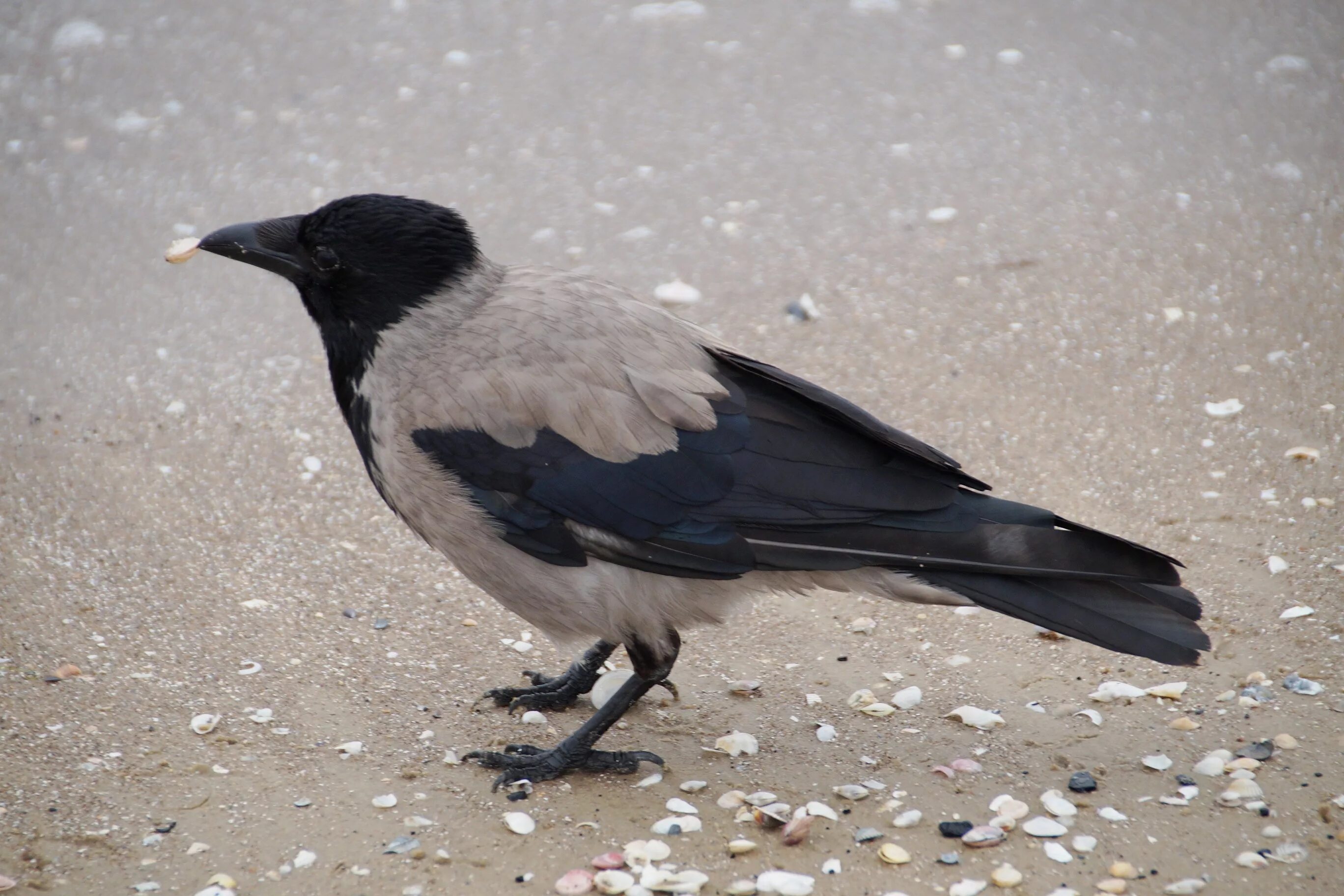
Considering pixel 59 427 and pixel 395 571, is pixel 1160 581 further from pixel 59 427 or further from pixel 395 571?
pixel 59 427

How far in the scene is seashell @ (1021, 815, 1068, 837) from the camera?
11.6 feet

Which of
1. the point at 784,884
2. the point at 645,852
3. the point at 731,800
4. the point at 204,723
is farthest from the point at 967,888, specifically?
the point at 204,723

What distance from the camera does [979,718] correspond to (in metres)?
4.12

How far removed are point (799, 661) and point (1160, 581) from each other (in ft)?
4.20

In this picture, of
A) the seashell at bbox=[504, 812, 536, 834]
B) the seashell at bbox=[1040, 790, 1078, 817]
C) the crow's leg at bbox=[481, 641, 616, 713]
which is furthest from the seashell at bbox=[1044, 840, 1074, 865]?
the crow's leg at bbox=[481, 641, 616, 713]

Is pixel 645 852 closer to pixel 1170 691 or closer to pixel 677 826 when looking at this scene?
pixel 677 826

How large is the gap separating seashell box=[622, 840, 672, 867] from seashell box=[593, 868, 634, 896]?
71 millimetres

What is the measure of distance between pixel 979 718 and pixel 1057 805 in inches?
19.7

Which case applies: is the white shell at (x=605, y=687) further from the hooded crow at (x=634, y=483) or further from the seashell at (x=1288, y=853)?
the seashell at (x=1288, y=853)

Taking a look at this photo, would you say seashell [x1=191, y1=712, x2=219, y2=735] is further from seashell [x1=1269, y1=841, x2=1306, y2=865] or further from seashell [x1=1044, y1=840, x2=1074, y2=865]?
seashell [x1=1269, y1=841, x2=1306, y2=865]

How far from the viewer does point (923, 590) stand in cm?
384

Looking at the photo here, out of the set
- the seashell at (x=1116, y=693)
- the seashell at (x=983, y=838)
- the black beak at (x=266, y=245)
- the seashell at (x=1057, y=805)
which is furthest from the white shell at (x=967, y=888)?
the black beak at (x=266, y=245)

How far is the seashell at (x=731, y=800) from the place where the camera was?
374 centimetres

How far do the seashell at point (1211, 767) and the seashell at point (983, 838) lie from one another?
69cm
